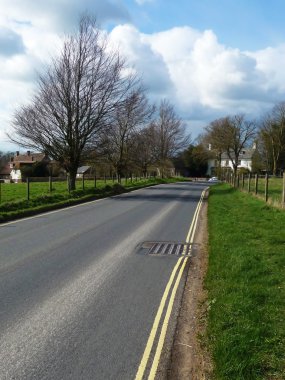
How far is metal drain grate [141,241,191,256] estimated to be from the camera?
10641 mm

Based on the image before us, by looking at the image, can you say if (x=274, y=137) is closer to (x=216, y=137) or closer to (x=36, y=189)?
(x=216, y=137)

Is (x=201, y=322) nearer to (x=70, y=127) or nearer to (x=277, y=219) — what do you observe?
(x=277, y=219)

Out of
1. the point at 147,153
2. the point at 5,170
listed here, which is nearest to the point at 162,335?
the point at 147,153

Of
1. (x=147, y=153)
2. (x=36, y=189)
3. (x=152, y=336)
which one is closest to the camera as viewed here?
(x=152, y=336)

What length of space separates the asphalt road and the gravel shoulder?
140 millimetres

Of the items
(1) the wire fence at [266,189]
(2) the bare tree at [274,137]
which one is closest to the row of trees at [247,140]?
(2) the bare tree at [274,137]

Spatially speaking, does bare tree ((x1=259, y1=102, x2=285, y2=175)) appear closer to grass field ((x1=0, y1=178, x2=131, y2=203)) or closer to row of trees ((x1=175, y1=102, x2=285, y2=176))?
row of trees ((x1=175, y1=102, x2=285, y2=176))

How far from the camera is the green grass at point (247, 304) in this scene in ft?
14.7

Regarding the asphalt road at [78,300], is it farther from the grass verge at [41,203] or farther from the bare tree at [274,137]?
the bare tree at [274,137]

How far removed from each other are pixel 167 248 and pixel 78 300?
4825mm

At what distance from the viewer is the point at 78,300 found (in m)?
6.68

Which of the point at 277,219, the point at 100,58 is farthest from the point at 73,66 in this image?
the point at 277,219

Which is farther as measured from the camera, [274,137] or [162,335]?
[274,137]

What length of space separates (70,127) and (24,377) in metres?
28.7
